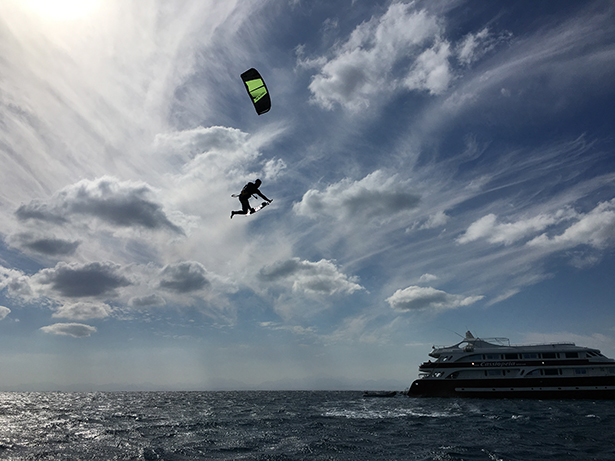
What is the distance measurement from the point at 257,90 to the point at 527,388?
60.0m

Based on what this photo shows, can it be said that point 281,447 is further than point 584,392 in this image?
No

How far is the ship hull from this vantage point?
2068 inches

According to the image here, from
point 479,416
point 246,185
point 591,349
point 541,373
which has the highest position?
point 246,185

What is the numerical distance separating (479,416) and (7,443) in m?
39.8

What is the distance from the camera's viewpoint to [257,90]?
1731 cm

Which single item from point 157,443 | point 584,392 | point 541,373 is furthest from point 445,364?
point 157,443

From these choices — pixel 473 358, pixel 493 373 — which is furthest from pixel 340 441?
pixel 493 373

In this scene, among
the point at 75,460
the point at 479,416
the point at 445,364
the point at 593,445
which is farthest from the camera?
the point at 445,364

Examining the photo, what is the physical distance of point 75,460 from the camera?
1911 centimetres

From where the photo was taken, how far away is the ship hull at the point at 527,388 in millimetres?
52531

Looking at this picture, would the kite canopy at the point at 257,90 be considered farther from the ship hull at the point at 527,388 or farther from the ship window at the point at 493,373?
the ship window at the point at 493,373

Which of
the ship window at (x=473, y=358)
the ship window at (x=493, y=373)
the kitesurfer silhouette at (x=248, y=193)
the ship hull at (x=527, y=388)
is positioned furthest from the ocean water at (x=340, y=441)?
the ship window at (x=473, y=358)

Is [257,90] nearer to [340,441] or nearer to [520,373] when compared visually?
[340,441]

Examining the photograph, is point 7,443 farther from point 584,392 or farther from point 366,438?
point 584,392
